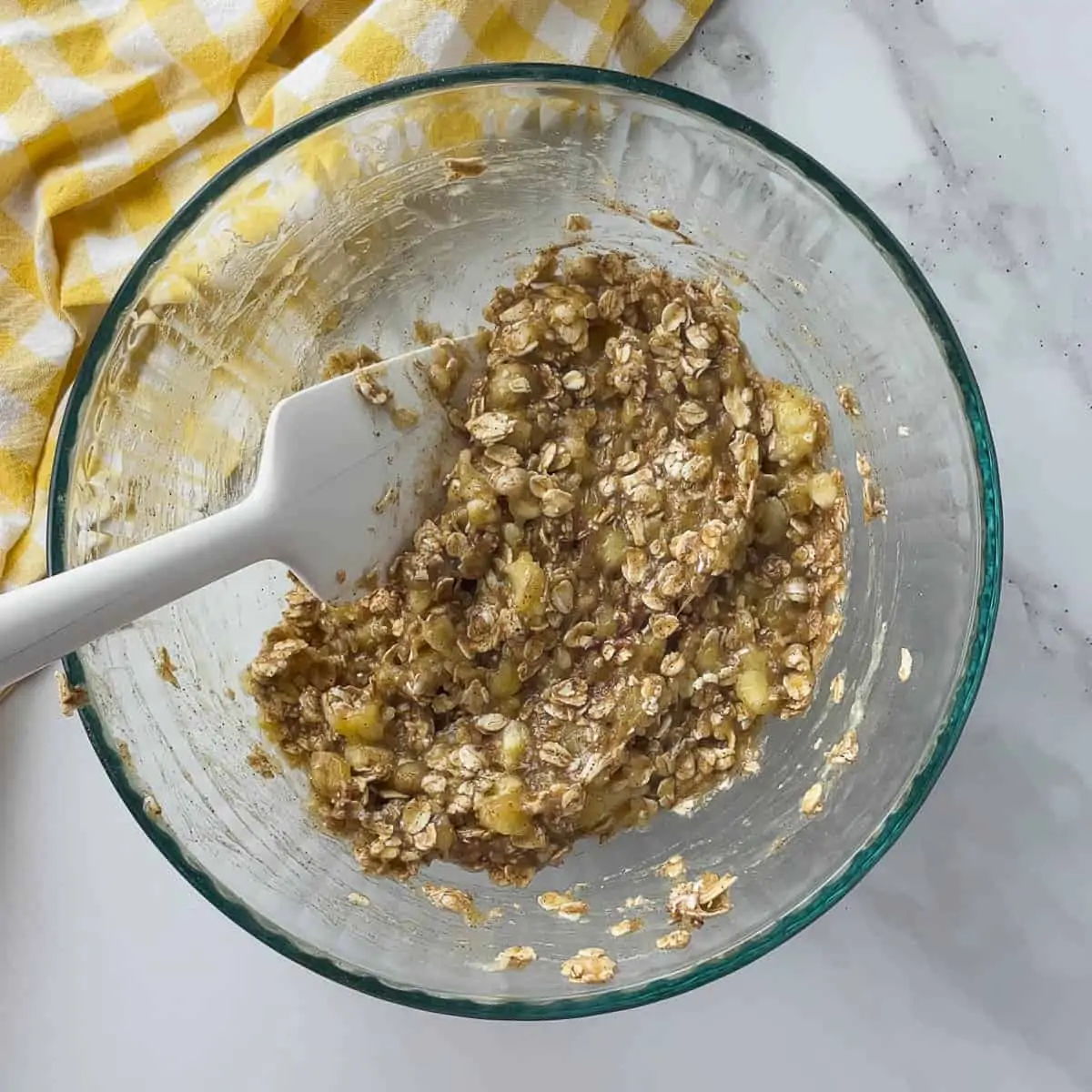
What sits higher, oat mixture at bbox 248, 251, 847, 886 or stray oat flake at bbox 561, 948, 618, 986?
oat mixture at bbox 248, 251, 847, 886

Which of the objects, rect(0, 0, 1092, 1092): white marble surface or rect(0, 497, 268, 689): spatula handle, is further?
rect(0, 0, 1092, 1092): white marble surface

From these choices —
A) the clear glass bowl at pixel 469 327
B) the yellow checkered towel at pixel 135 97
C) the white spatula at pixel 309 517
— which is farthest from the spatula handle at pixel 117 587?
the yellow checkered towel at pixel 135 97

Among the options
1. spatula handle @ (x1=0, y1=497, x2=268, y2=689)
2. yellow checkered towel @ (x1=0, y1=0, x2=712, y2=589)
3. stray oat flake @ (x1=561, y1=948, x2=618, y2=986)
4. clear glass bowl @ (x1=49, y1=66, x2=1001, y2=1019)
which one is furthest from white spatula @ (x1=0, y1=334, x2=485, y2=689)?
stray oat flake @ (x1=561, y1=948, x2=618, y2=986)

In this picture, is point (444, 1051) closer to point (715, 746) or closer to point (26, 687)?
point (715, 746)

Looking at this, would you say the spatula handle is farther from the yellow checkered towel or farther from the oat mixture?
the yellow checkered towel

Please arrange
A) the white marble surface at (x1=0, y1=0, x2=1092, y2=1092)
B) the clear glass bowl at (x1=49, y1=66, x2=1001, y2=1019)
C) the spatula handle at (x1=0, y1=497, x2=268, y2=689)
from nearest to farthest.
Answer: the spatula handle at (x1=0, y1=497, x2=268, y2=689)
the clear glass bowl at (x1=49, y1=66, x2=1001, y2=1019)
the white marble surface at (x1=0, y1=0, x2=1092, y2=1092)

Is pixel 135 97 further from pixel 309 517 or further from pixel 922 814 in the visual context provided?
pixel 922 814

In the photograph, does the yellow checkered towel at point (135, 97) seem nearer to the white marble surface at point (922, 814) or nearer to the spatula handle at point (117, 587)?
the white marble surface at point (922, 814)

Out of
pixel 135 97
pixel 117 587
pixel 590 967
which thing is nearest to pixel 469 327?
pixel 135 97
